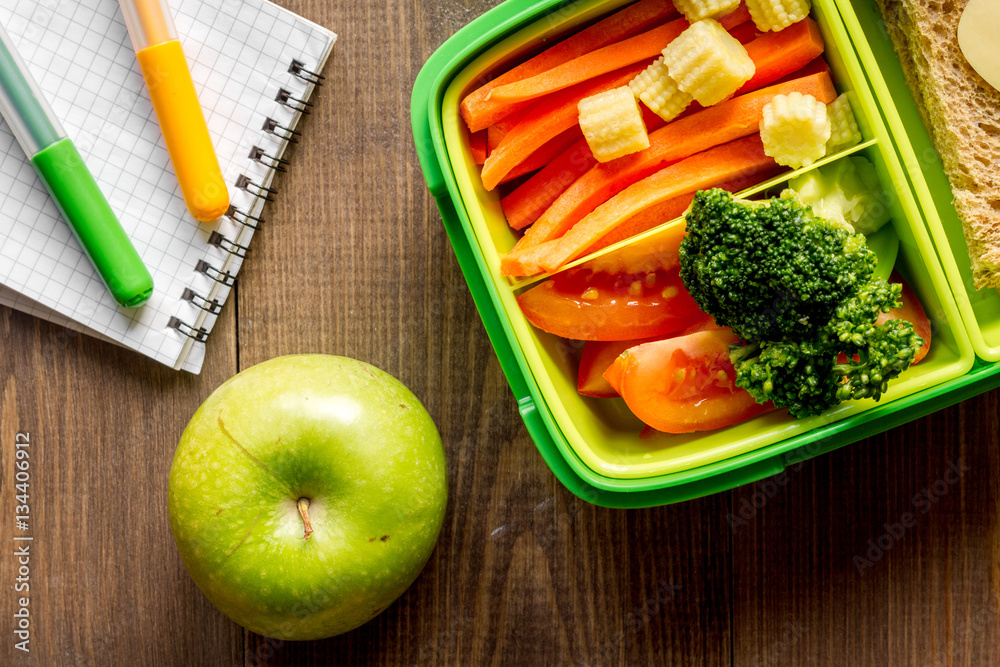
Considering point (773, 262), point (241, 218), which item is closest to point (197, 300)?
point (241, 218)

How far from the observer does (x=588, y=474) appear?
3.13 feet

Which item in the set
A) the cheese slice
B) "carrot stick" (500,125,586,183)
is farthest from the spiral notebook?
the cheese slice

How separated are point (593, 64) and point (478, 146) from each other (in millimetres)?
205

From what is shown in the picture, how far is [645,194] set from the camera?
37.7 inches

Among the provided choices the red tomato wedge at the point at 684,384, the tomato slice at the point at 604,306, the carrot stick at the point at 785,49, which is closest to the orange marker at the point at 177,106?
the tomato slice at the point at 604,306

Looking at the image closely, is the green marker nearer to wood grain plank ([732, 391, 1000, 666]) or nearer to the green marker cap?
the green marker cap

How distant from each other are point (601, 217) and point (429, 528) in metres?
0.52

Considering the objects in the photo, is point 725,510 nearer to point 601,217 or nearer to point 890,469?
point 890,469

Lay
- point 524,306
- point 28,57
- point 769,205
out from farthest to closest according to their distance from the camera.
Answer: point 28,57, point 524,306, point 769,205

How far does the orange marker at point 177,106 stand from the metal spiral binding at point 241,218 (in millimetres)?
21

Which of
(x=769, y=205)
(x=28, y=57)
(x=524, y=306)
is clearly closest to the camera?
(x=769, y=205)

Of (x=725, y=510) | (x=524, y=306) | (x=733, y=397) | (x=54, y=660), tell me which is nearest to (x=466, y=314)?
(x=524, y=306)

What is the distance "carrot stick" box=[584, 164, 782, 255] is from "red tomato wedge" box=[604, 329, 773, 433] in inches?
6.6

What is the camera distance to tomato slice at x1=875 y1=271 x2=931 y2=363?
980 mm
